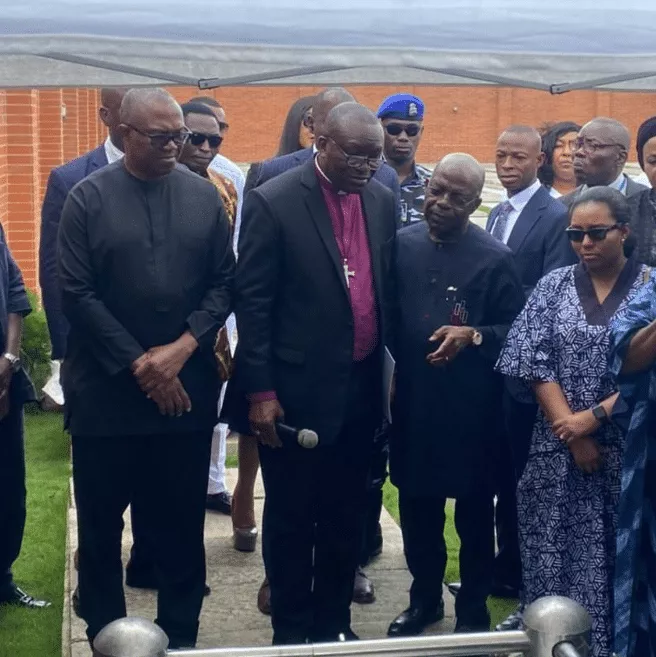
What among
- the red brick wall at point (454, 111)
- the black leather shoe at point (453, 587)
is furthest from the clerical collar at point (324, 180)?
the red brick wall at point (454, 111)

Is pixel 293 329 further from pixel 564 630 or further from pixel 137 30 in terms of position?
pixel 564 630

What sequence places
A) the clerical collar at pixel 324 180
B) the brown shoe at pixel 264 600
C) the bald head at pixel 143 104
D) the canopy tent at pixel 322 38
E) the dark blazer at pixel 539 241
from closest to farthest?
1. the canopy tent at pixel 322 38
2. the bald head at pixel 143 104
3. the clerical collar at pixel 324 180
4. the dark blazer at pixel 539 241
5. the brown shoe at pixel 264 600

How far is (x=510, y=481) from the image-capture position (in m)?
5.78

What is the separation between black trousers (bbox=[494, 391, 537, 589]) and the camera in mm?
5426

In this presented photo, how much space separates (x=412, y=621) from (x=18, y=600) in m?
1.72

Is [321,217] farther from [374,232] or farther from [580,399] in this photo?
[580,399]

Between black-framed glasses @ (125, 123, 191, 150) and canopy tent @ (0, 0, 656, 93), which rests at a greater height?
canopy tent @ (0, 0, 656, 93)

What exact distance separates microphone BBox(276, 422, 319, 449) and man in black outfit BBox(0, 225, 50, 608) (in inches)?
45.7

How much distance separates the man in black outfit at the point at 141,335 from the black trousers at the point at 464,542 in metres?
0.91

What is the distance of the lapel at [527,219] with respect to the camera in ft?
18.6

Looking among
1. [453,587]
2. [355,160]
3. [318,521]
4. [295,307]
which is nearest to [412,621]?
[453,587]

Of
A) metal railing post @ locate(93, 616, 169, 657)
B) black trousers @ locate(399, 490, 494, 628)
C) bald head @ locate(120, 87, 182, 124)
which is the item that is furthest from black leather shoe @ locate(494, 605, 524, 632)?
metal railing post @ locate(93, 616, 169, 657)

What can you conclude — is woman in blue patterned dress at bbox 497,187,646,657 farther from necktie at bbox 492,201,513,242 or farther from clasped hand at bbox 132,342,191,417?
clasped hand at bbox 132,342,191,417

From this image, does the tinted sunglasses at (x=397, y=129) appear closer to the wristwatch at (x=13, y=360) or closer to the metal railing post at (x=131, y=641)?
the wristwatch at (x=13, y=360)
